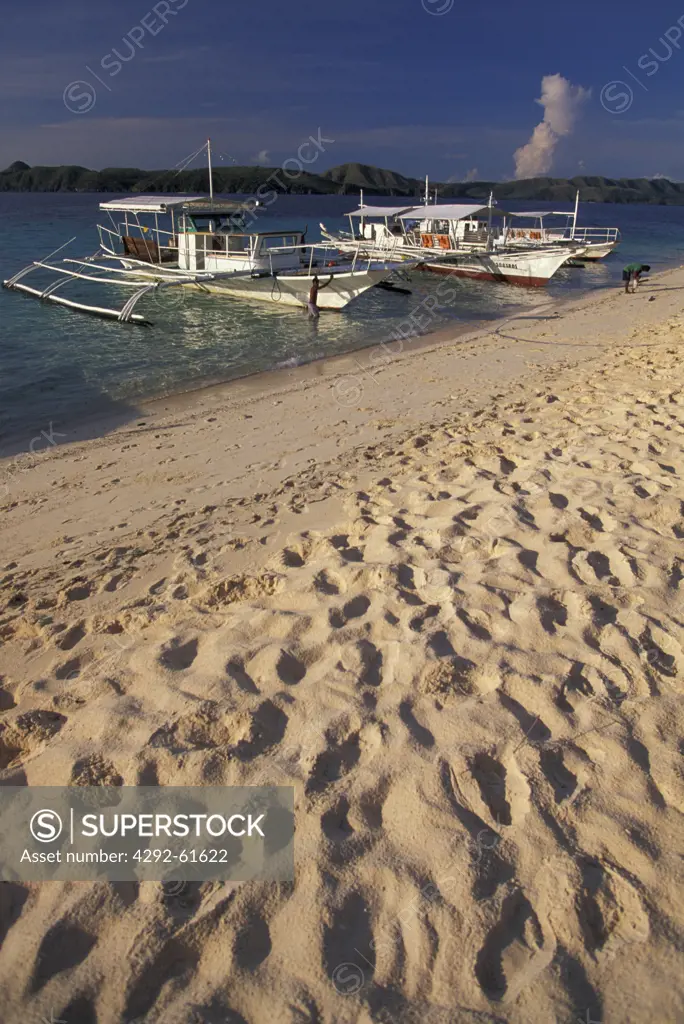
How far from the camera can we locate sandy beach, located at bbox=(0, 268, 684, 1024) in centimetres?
230

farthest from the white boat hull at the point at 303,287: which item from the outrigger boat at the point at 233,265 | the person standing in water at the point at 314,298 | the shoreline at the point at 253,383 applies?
the shoreline at the point at 253,383

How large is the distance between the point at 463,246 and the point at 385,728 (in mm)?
32100

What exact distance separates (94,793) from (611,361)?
40.2 ft

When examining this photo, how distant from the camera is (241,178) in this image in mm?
163375

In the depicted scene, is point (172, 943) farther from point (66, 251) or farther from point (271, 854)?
point (66, 251)

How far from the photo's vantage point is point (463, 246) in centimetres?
3186

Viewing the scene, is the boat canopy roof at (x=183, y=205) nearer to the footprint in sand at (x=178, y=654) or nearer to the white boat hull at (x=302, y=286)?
the white boat hull at (x=302, y=286)

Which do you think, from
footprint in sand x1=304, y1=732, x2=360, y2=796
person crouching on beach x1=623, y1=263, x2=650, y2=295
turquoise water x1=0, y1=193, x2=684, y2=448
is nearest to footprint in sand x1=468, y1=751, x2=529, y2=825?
footprint in sand x1=304, y1=732, x2=360, y2=796

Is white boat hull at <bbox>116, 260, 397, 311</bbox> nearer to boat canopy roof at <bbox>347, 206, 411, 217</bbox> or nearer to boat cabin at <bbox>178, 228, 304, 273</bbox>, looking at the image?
boat cabin at <bbox>178, 228, 304, 273</bbox>

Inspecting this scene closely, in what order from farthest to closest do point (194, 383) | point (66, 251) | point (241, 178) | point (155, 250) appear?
point (241, 178)
point (66, 251)
point (155, 250)
point (194, 383)

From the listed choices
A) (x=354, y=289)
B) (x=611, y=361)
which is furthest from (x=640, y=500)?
(x=354, y=289)

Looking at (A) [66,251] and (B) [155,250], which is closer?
(B) [155,250]

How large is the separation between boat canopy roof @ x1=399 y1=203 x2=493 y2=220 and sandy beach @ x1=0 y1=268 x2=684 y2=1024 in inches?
1044

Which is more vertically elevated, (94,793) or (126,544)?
(94,793)
